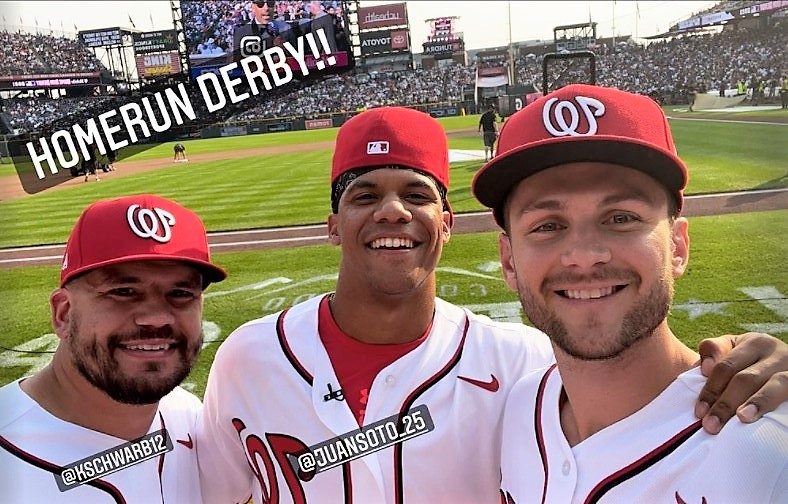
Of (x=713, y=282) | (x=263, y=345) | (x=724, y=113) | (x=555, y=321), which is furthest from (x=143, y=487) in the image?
(x=724, y=113)

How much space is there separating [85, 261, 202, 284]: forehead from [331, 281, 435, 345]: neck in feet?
2.06

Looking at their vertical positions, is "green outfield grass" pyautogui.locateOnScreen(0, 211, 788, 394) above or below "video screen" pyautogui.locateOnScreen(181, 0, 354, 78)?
below

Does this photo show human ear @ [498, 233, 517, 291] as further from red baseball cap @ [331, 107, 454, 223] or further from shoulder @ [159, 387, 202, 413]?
shoulder @ [159, 387, 202, 413]

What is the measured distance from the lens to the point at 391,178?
223 centimetres

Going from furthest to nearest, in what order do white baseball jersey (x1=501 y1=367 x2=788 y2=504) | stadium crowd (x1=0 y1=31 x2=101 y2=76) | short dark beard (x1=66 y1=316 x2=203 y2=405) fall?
stadium crowd (x1=0 y1=31 x2=101 y2=76) < short dark beard (x1=66 y1=316 x2=203 y2=405) < white baseball jersey (x1=501 y1=367 x2=788 y2=504)

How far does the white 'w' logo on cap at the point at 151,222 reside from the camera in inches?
82.6

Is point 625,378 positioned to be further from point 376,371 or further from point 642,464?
point 376,371

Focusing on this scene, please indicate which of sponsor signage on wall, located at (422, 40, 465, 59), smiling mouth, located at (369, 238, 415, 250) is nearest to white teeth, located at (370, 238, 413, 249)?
smiling mouth, located at (369, 238, 415, 250)

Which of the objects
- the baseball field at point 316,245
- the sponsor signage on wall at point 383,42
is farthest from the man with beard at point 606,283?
the sponsor signage on wall at point 383,42

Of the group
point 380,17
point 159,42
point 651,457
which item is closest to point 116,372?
point 651,457

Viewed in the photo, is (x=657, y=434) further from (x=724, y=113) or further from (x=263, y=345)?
(x=724, y=113)

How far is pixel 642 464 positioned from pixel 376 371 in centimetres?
96

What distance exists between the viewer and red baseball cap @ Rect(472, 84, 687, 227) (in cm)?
152

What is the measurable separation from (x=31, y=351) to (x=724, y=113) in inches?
1187
